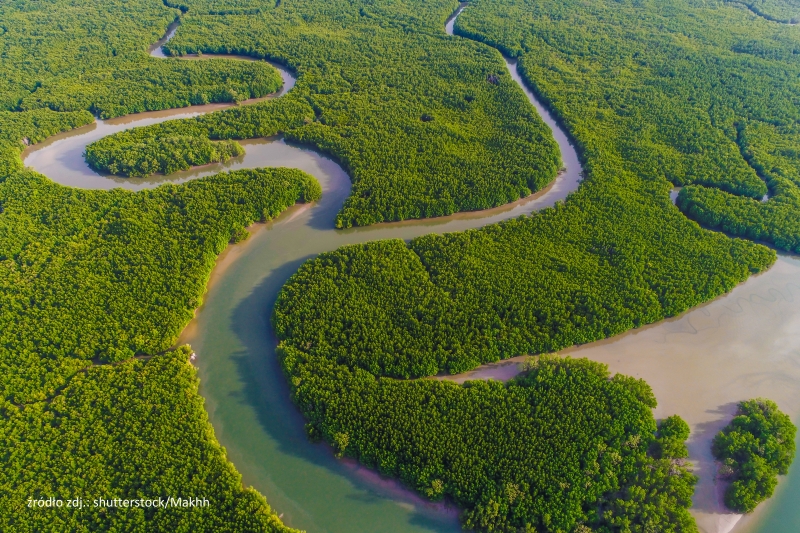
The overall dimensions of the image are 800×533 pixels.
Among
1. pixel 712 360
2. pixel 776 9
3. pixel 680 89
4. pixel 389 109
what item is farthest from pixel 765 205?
pixel 776 9

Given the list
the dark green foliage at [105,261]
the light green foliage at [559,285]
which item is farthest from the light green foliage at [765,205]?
the dark green foliage at [105,261]

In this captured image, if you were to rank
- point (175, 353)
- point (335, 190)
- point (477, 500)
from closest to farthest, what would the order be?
1. point (477, 500)
2. point (175, 353)
3. point (335, 190)

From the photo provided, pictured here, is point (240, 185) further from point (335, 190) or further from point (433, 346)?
point (433, 346)

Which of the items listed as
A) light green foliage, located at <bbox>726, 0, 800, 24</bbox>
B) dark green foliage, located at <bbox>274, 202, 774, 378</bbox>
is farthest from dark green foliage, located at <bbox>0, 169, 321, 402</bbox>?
light green foliage, located at <bbox>726, 0, 800, 24</bbox>

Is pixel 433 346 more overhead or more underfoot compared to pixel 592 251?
more underfoot

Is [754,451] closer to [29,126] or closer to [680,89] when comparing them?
[680,89]

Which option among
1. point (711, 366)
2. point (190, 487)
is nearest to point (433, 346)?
point (190, 487)

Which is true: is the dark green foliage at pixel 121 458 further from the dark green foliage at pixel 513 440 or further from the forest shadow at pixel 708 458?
the forest shadow at pixel 708 458
